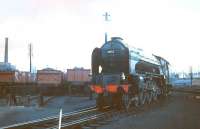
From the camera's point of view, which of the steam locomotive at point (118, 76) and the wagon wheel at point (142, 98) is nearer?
the steam locomotive at point (118, 76)

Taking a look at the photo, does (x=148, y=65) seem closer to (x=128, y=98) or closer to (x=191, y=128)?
(x=128, y=98)

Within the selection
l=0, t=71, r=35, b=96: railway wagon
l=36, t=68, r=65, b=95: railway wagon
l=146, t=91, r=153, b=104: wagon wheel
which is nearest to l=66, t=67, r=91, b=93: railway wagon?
l=36, t=68, r=65, b=95: railway wagon

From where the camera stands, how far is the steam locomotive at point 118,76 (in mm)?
22016

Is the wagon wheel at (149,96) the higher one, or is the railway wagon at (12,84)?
the railway wagon at (12,84)

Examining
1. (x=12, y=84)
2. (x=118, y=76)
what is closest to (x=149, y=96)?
(x=118, y=76)

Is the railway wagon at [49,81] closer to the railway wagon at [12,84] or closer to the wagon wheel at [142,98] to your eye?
the railway wagon at [12,84]

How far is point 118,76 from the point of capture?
72.4 ft

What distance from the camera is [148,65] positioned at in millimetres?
27281

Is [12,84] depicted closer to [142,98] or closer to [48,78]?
[48,78]

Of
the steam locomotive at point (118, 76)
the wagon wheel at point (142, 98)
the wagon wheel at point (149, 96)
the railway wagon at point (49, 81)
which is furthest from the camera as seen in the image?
the railway wagon at point (49, 81)

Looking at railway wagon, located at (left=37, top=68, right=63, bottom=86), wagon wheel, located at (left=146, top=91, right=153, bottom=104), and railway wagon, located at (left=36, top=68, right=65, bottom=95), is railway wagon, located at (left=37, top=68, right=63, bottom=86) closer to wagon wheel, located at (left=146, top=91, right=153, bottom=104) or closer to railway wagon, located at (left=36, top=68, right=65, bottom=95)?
railway wagon, located at (left=36, top=68, right=65, bottom=95)

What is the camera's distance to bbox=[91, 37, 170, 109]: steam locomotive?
2202 cm

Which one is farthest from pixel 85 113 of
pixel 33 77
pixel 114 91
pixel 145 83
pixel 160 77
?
pixel 33 77

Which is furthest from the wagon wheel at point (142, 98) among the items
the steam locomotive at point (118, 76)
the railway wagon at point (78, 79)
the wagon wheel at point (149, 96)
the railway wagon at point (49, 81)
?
the railway wagon at point (49, 81)
